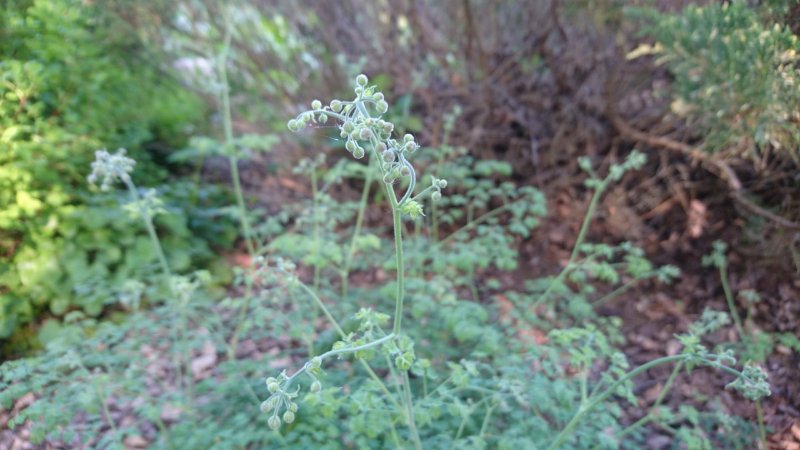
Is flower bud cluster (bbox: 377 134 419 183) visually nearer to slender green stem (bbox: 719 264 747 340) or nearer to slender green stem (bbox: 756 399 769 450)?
slender green stem (bbox: 756 399 769 450)

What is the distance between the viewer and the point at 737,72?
2.90 meters

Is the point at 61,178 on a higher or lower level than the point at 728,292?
higher

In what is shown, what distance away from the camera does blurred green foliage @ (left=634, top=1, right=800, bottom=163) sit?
270 cm

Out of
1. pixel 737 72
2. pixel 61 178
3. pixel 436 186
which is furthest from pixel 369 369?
pixel 61 178

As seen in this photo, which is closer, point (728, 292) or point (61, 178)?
point (728, 292)

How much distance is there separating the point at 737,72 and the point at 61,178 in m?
4.04

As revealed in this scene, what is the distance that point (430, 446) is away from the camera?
2.13 meters

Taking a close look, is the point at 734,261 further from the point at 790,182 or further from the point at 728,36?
the point at 728,36

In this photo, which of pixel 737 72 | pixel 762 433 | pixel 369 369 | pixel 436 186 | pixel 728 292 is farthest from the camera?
pixel 728 292

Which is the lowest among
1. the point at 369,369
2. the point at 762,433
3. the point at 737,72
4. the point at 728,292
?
the point at 762,433

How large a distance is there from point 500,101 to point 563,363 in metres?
2.26

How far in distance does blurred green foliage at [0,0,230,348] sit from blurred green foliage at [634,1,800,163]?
3302 millimetres

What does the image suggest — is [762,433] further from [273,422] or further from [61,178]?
[61,178]

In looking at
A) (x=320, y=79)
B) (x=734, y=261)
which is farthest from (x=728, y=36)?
(x=320, y=79)
